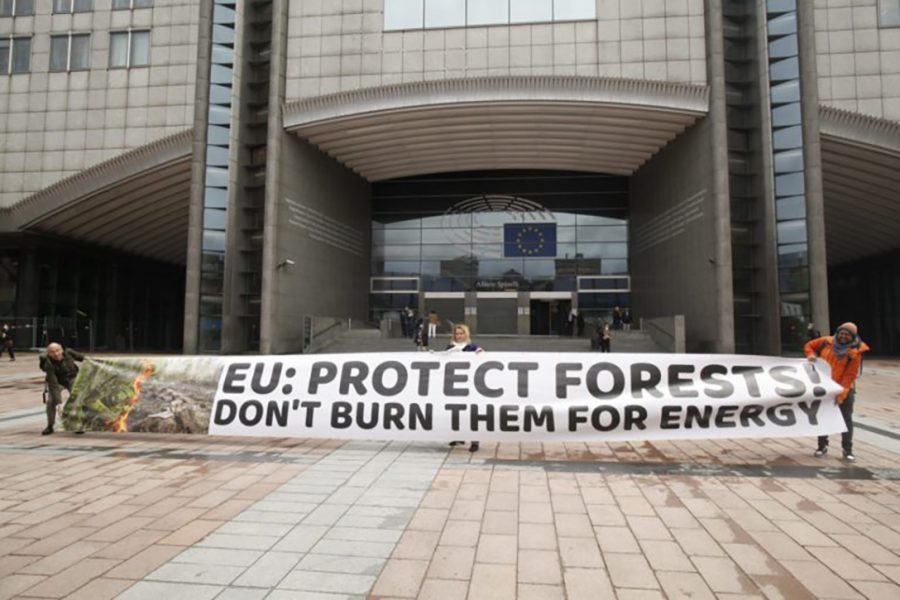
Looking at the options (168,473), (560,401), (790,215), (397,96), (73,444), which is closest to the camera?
(168,473)

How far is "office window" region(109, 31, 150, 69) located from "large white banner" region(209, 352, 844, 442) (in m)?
33.3

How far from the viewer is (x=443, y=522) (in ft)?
15.2

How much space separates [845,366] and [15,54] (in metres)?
43.8

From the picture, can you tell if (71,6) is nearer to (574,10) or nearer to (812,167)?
(574,10)

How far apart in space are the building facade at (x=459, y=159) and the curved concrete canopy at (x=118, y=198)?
162mm

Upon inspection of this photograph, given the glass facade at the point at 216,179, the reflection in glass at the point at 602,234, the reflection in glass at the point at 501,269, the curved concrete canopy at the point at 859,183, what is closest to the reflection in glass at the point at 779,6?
the curved concrete canopy at the point at 859,183

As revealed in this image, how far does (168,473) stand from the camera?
613 cm

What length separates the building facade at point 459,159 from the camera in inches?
964

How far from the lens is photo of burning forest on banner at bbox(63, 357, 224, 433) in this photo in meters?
7.82

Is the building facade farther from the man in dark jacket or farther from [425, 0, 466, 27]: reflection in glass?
the man in dark jacket

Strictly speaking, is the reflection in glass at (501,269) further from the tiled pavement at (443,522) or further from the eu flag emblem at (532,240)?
the tiled pavement at (443,522)

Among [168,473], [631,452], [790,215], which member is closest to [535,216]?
[790,215]

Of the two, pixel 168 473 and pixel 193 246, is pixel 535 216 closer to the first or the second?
pixel 193 246

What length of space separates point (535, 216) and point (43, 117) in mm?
29694
